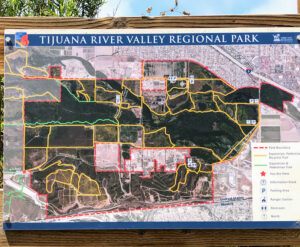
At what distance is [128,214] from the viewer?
11.9 feet

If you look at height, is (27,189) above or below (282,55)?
below

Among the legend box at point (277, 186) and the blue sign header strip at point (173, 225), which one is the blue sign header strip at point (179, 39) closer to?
the legend box at point (277, 186)

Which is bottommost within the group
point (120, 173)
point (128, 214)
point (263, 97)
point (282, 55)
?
point (128, 214)

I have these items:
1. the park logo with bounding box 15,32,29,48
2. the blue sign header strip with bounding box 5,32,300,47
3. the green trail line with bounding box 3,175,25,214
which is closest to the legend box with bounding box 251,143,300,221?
the blue sign header strip with bounding box 5,32,300,47

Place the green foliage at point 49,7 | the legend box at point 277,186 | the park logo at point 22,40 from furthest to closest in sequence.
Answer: the green foliage at point 49,7 → the park logo at point 22,40 → the legend box at point 277,186

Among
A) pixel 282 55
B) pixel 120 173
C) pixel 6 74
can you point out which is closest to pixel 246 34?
pixel 282 55

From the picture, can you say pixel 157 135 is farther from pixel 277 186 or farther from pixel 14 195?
pixel 14 195

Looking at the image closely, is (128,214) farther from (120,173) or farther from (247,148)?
(247,148)

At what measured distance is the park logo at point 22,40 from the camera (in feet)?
12.3

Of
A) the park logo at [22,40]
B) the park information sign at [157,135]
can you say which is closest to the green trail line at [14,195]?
the park information sign at [157,135]

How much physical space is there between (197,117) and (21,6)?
20.8 feet

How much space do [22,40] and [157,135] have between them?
42.4 inches

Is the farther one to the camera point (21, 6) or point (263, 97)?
point (21, 6)

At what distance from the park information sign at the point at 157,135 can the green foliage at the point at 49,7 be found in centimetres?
386
